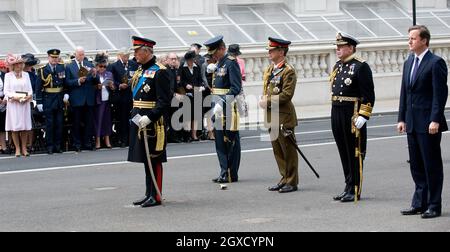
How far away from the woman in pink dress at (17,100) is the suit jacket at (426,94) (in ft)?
33.3

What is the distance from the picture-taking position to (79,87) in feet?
69.2

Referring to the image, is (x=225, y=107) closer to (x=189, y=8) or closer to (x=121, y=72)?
(x=121, y=72)

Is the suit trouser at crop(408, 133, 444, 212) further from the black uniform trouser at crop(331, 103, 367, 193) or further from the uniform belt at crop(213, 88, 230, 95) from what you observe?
the uniform belt at crop(213, 88, 230, 95)

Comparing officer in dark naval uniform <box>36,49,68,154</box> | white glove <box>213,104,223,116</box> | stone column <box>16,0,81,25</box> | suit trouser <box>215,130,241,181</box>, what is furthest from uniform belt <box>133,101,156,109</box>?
stone column <box>16,0,81,25</box>

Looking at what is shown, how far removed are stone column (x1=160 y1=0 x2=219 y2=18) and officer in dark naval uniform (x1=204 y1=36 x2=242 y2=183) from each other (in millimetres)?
16379

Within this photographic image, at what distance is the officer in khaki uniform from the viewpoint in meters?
14.3

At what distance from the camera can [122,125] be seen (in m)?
21.7

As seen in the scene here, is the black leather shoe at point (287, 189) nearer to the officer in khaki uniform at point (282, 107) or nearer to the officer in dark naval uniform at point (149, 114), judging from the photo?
the officer in khaki uniform at point (282, 107)

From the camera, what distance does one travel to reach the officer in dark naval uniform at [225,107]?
15.4 metres

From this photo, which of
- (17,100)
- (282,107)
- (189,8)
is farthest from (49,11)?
(282,107)

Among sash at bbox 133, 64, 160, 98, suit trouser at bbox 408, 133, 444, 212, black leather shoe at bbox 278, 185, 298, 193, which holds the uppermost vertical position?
sash at bbox 133, 64, 160, 98

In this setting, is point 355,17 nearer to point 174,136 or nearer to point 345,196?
point 174,136
